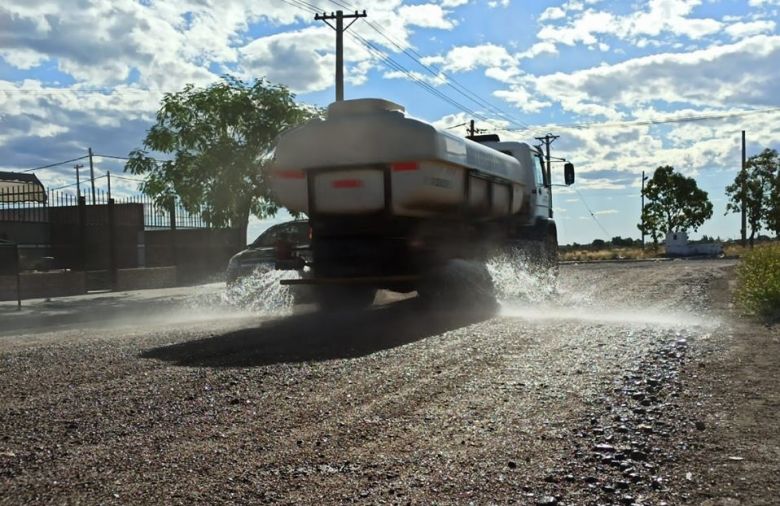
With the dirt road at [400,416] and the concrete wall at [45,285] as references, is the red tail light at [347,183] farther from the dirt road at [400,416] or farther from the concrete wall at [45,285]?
the concrete wall at [45,285]

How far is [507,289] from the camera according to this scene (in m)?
14.0

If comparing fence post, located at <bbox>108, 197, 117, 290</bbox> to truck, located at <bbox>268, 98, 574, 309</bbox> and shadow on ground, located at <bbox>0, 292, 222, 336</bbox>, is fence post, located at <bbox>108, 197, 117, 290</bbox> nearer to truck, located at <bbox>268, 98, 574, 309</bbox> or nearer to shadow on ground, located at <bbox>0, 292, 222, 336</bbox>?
shadow on ground, located at <bbox>0, 292, 222, 336</bbox>

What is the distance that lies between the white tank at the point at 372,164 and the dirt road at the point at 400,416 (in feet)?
8.01

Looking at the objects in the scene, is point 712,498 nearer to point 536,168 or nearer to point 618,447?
point 618,447

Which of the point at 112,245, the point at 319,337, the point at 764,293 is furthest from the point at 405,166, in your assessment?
the point at 112,245

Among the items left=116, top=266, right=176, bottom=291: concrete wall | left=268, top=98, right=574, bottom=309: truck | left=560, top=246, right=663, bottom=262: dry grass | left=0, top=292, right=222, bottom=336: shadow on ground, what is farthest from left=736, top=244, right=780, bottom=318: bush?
left=560, top=246, right=663, bottom=262: dry grass

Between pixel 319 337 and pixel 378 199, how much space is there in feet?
9.22

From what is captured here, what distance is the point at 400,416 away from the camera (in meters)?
5.20

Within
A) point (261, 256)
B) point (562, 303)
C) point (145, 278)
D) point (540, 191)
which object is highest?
point (540, 191)

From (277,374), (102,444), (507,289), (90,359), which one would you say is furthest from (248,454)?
(507,289)

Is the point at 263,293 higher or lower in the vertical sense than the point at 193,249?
lower

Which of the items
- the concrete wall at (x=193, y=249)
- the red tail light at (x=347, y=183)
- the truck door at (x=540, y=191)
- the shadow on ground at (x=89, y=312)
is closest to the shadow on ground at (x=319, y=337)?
the red tail light at (x=347, y=183)

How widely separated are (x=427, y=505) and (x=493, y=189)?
1075 centimetres

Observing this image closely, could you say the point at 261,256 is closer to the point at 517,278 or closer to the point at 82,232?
the point at 517,278
